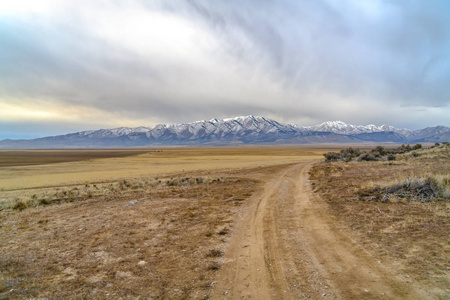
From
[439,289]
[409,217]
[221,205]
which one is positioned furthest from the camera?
[221,205]

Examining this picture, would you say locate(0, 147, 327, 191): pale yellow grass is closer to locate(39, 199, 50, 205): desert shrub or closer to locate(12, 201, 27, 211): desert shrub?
locate(39, 199, 50, 205): desert shrub

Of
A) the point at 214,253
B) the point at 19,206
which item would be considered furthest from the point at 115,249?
the point at 19,206

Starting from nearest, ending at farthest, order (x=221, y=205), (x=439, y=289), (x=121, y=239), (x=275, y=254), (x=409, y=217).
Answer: (x=439, y=289)
(x=275, y=254)
(x=121, y=239)
(x=409, y=217)
(x=221, y=205)

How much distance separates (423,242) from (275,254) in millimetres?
4064

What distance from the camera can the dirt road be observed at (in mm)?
4879

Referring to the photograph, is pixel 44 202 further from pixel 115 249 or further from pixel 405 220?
pixel 405 220

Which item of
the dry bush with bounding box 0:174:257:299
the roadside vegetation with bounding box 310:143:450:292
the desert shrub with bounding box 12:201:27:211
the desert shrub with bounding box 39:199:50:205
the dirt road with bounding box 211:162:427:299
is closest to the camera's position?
the dirt road with bounding box 211:162:427:299

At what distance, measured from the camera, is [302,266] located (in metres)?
5.89

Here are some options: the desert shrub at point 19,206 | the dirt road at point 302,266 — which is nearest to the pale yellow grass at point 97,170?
the desert shrub at point 19,206

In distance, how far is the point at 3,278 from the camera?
224 inches

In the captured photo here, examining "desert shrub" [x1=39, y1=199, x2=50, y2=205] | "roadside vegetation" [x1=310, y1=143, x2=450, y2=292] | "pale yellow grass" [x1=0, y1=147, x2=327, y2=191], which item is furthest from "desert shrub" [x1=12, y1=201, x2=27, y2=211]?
"roadside vegetation" [x1=310, y1=143, x2=450, y2=292]

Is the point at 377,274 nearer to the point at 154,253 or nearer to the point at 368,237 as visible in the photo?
the point at 368,237

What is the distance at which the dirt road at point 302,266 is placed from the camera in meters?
4.88

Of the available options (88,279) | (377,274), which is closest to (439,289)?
(377,274)
